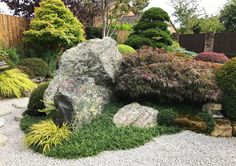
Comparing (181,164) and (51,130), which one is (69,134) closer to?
(51,130)

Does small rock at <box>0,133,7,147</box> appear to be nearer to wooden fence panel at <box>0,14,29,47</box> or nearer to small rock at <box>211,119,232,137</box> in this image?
small rock at <box>211,119,232,137</box>

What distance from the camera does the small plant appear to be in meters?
4.87

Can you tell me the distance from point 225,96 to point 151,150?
1815 mm

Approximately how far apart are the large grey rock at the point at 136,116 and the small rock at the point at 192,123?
1.38 feet

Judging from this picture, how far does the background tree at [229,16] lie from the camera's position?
22.8 meters

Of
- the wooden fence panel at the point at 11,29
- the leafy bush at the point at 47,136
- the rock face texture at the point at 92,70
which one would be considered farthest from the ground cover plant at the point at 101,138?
the wooden fence panel at the point at 11,29

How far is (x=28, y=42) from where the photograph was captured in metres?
11.0

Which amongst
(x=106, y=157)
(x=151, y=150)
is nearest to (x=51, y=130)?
(x=106, y=157)

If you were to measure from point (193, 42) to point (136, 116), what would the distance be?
14.9m

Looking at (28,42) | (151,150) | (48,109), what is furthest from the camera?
(28,42)

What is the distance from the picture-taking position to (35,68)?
8.73 m

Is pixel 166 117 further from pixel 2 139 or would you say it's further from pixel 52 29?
pixel 52 29

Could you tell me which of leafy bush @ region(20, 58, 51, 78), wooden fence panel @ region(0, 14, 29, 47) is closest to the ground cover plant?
leafy bush @ region(20, 58, 51, 78)

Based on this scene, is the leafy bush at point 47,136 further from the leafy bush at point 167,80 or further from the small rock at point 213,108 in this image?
the small rock at point 213,108
